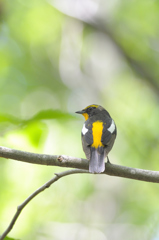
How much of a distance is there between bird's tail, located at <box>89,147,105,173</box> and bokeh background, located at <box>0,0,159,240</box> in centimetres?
197

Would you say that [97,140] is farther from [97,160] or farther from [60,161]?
[60,161]

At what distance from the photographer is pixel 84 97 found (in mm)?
7852

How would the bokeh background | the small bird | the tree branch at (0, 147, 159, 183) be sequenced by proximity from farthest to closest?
1. the bokeh background
2. the small bird
3. the tree branch at (0, 147, 159, 183)

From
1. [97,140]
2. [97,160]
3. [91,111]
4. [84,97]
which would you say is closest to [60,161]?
[97,160]

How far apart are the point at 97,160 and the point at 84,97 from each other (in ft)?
16.0

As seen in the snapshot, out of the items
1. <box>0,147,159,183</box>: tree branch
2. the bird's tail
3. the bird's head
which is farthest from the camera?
the bird's head

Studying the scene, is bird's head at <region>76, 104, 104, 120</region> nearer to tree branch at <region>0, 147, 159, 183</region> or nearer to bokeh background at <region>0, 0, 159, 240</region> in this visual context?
bokeh background at <region>0, 0, 159, 240</region>

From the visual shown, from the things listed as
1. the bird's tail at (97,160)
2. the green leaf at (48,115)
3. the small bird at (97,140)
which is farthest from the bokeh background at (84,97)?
the green leaf at (48,115)

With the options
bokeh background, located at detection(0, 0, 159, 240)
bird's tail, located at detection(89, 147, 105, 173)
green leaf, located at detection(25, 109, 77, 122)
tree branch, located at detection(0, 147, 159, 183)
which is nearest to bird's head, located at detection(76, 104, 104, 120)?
bokeh background, located at detection(0, 0, 159, 240)

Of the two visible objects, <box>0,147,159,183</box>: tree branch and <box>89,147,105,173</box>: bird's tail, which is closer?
<box>0,147,159,183</box>: tree branch

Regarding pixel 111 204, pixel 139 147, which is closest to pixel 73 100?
pixel 139 147

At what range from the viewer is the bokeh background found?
5.83 metres

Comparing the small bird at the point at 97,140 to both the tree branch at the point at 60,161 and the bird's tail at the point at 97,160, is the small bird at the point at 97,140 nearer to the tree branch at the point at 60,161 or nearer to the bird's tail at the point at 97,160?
the bird's tail at the point at 97,160

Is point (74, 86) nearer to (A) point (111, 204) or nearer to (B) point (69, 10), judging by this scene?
(B) point (69, 10)
